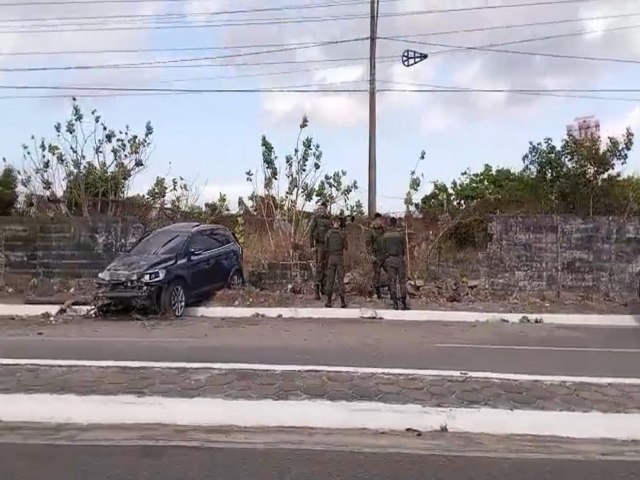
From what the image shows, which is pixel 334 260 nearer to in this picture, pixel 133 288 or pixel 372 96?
pixel 133 288

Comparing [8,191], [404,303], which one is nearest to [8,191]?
[8,191]

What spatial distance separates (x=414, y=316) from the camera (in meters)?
15.9

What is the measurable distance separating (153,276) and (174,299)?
28.7 inches

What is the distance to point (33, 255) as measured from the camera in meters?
19.9

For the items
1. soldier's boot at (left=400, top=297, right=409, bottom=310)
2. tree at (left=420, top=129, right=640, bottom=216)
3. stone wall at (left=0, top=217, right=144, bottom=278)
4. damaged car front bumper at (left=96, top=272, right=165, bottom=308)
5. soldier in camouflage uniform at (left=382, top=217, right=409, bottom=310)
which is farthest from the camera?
tree at (left=420, top=129, right=640, bottom=216)

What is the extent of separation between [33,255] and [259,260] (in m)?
5.88

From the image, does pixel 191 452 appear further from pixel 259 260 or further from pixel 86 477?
pixel 259 260

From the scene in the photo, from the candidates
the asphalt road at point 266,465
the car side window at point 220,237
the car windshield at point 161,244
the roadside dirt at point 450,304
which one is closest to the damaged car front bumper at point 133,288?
the car windshield at point 161,244

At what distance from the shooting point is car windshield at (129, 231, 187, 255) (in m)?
16.3

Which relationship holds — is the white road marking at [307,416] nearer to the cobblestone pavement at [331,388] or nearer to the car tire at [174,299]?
the cobblestone pavement at [331,388]

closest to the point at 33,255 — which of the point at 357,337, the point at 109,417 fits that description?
the point at 357,337

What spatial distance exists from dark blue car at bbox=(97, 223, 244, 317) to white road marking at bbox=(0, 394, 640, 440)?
25.1 ft

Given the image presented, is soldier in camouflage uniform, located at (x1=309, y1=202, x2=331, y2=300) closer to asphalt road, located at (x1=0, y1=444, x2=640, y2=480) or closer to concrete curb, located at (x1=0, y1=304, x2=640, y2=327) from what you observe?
concrete curb, located at (x1=0, y1=304, x2=640, y2=327)

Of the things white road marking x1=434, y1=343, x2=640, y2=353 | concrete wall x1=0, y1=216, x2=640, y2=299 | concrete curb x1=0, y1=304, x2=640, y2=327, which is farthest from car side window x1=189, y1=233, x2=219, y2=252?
white road marking x1=434, y1=343, x2=640, y2=353
